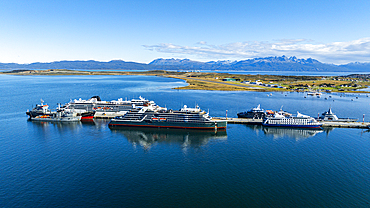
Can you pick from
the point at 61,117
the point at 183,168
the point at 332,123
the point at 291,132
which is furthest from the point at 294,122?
the point at 61,117

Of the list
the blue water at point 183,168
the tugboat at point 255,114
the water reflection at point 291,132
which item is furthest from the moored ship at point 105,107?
the water reflection at point 291,132

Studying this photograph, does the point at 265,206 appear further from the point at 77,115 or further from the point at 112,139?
the point at 77,115

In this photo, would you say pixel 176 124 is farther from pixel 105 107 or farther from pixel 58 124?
pixel 58 124

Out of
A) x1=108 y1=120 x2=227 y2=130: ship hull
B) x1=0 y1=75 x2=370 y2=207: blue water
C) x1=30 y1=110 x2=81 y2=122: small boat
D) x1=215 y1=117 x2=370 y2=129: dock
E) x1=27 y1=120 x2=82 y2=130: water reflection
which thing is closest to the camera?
x1=0 y1=75 x2=370 y2=207: blue water

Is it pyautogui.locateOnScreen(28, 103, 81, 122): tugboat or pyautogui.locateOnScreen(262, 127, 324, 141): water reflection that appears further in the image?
pyautogui.locateOnScreen(28, 103, 81, 122): tugboat

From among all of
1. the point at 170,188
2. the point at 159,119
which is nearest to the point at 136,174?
the point at 170,188

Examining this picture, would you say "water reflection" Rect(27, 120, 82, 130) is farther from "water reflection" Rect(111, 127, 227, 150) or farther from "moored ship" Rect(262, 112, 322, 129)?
"moored ship" Rect(262, 112, 322, 129)

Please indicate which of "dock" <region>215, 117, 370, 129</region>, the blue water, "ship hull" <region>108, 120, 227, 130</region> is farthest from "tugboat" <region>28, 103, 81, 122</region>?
"dock" <region>215, 117, 370, 129</region>
